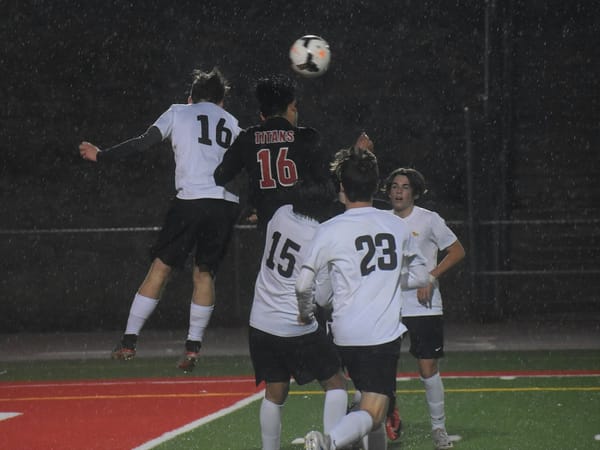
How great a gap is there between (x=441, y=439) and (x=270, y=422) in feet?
6.04

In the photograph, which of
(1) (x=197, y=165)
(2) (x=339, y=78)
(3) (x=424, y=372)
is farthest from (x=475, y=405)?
(2) (x=339, y=78)

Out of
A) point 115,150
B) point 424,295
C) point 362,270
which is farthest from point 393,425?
point 115,150

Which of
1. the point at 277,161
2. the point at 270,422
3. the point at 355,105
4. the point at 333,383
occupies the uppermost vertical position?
the point at 355,105

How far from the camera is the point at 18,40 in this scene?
18.5 m

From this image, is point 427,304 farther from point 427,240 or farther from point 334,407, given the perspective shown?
point 334,407

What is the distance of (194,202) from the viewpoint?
8.12 m

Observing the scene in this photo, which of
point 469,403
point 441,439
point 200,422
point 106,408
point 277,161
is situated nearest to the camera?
point 277,161

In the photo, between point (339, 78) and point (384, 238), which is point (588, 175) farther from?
point (384, 238)

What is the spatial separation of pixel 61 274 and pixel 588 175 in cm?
810

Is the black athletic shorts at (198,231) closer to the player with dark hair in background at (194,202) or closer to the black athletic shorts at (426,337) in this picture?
the player with dark hair in background at (194,202)

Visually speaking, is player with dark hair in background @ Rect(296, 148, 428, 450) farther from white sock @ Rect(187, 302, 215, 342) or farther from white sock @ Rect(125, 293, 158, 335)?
white sock @ Rect(125, 293, 158, 335)

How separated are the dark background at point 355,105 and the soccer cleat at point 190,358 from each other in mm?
9699

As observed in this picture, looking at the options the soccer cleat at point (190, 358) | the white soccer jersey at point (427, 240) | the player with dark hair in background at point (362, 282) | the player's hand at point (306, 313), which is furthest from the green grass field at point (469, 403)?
the player's hand at point (306, 313)

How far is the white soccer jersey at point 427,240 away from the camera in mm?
8641
